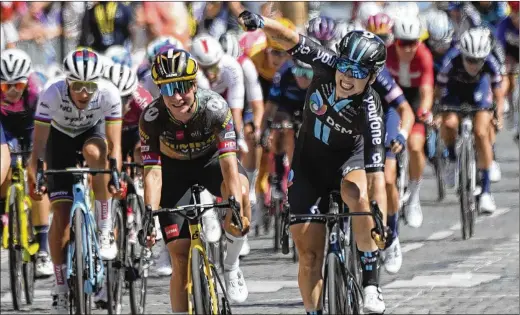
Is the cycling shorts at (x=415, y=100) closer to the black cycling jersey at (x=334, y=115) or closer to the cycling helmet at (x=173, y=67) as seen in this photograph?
the black cycling jersey at (x=334, y=115)

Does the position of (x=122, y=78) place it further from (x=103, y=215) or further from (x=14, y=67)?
(x=103, y=215)

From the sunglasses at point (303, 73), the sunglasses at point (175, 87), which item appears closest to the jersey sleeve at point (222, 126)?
the sunglasses at point (175, 87)

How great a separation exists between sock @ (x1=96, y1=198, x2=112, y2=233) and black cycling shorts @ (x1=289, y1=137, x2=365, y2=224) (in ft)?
7.67

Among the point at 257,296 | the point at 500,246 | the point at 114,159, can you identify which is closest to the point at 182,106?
the point at 114,159

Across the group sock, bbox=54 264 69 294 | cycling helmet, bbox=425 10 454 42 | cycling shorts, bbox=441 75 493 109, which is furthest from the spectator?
sock, bbox=54 264 69 294

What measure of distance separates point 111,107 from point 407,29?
16.3ft

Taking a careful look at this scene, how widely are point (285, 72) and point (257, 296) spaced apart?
10.1ft

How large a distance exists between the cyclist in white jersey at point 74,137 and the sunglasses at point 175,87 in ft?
6.33

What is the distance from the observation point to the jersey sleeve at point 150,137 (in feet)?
33.5

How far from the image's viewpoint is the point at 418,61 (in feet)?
54.2

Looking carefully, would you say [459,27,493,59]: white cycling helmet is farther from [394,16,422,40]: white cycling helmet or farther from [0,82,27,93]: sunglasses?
[0,82,27,93]: sunglasses

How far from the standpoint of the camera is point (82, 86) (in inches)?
480

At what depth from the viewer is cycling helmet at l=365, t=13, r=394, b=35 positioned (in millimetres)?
16306

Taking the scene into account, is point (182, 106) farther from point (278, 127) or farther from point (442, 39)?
point (442, 39)
